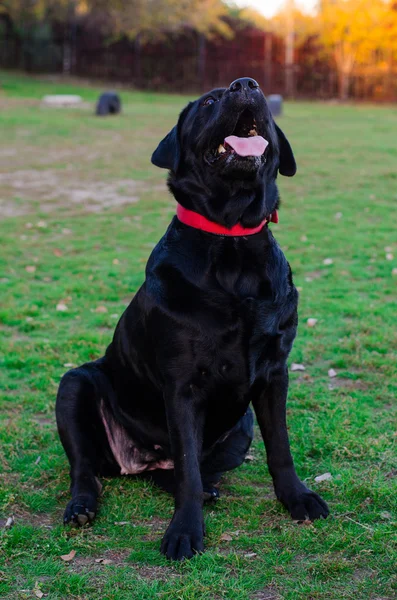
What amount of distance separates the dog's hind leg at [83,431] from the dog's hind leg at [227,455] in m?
0.48

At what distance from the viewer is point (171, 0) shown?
30.1 meters

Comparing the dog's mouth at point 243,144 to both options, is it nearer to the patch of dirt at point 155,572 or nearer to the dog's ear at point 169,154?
the dog's ear at point 169,154

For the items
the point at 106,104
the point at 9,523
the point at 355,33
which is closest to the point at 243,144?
the point at 9,523

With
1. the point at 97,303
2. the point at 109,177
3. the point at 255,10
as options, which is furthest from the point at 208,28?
the point at 97,303

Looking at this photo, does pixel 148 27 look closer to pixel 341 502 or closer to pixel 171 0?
pixel 171 0

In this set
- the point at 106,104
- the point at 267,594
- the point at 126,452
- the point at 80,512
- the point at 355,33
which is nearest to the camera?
the point at 267,594

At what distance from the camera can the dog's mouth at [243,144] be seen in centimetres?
310

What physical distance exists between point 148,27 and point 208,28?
3.85 m

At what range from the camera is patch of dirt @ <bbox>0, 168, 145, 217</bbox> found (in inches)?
435

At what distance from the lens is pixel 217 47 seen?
33.9m

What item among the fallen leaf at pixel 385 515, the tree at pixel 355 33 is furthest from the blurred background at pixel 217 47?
the fallen leaf at pixel 385 515

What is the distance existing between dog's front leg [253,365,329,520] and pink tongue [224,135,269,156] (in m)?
0.91

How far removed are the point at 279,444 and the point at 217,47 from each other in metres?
32.8

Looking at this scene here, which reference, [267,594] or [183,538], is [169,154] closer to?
[183,538]
